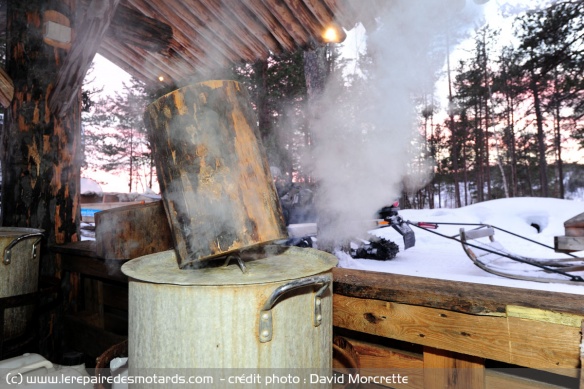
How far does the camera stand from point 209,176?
5.40ft

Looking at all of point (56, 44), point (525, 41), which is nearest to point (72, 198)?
point (56, 44)

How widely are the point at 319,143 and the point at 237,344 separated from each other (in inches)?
219

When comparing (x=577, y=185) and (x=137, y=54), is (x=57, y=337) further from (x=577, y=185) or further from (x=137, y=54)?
(x=577, y=185)

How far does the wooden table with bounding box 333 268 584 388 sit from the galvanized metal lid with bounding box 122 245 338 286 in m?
0.33

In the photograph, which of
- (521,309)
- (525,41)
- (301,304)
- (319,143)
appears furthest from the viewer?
(525,41)

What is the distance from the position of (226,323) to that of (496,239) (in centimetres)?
1144

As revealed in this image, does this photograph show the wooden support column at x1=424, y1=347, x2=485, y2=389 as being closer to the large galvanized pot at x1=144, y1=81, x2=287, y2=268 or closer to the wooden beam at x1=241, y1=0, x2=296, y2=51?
the large galvanized pot at x1=144, y1=81, x2=287, y2=268

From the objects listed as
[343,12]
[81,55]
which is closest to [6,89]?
[81,55]

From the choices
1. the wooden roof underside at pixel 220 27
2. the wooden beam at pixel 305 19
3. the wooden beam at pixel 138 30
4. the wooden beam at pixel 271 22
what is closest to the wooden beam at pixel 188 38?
the wooden roof underside at pixel 220 27

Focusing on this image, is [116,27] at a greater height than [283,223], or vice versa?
[116,27]

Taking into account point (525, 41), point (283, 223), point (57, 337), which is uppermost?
point (525, 41)

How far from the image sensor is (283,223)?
1.79 meters

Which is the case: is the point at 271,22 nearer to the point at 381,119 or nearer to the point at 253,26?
the point at 253,26

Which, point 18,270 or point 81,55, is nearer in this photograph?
point 18,270
